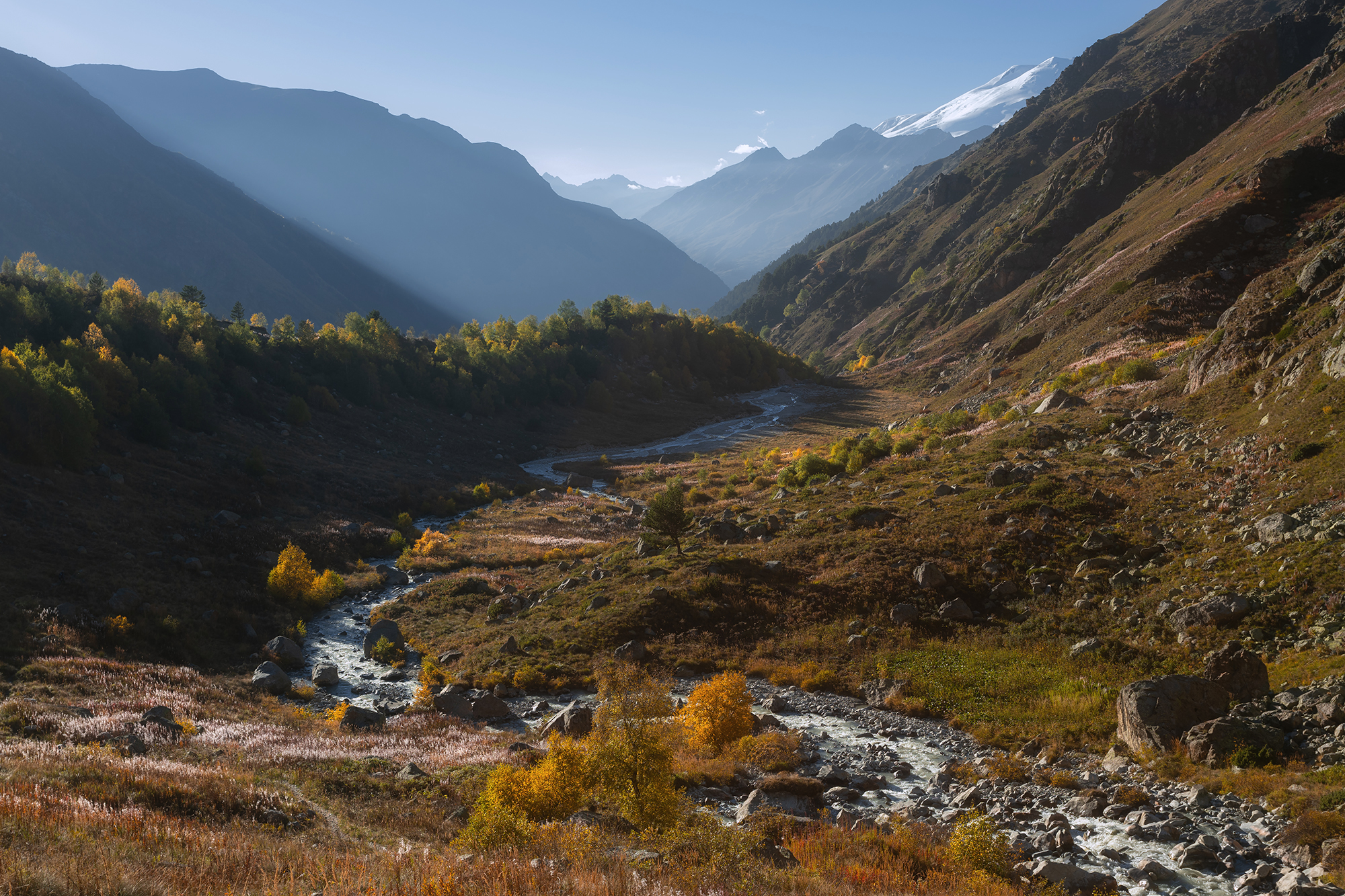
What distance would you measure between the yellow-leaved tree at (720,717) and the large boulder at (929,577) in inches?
444

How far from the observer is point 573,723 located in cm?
1989

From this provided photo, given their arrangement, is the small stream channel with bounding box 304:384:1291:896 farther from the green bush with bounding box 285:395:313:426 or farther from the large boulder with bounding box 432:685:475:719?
the green bush with bounding box 285:395:313:426

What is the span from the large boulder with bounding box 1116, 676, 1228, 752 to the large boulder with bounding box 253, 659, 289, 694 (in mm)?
31633

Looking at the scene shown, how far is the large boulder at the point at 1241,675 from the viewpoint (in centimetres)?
1466

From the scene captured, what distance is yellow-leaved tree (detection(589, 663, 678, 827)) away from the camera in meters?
12.0

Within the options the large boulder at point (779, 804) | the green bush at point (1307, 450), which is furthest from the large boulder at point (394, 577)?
the green bush at point (1307, 450)

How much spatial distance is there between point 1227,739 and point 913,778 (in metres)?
6.59

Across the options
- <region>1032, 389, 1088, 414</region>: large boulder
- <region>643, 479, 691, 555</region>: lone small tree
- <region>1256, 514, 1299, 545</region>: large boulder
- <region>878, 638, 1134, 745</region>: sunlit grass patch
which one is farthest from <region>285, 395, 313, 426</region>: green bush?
<region>1256, 514, 1299, 545</region>: large boulder

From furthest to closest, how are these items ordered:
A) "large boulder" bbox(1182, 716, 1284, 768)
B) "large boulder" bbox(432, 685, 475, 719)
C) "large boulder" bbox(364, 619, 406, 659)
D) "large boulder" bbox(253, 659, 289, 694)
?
1. "large boulder" bbox(364, 619, 406, 659)
2. "large boulder" bbox(253, 659, 289, 694)
3. "large boulder" bbox(432, 685, 475, 719)
4. "large boulder" bbox(1182, 716, 1284, 768)

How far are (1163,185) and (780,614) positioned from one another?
113 m

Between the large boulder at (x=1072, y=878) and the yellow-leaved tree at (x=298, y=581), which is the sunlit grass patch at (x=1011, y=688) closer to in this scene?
the large boulder at (x=1072, y=878)

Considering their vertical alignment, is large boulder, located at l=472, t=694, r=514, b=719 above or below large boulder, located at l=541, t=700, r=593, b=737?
below

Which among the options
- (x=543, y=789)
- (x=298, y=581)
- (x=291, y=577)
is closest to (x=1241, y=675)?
(x=543, y=789)

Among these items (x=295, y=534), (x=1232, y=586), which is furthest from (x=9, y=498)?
(x=1232, y=586)
